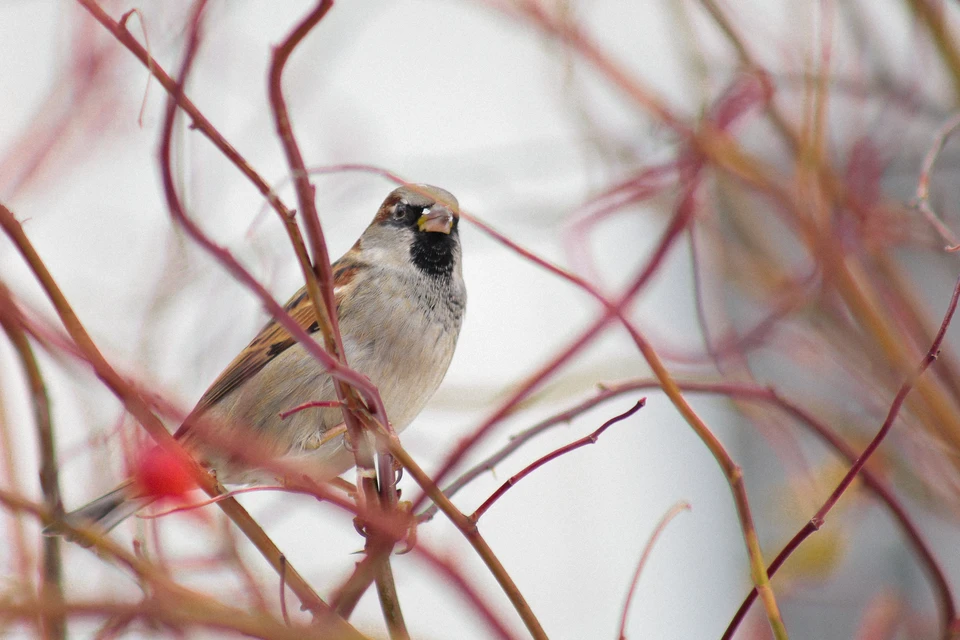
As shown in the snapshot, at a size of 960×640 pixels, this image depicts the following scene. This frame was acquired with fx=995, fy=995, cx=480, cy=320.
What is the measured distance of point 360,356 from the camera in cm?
Result: 185

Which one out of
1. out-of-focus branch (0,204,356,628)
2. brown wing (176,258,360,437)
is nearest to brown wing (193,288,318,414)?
brown wing (176,258,360,437)

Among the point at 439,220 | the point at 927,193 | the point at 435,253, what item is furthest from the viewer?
the point at 435,253

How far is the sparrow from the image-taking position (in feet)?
5.87

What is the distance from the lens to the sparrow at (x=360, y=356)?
179 cm

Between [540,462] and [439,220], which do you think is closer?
[540,462]

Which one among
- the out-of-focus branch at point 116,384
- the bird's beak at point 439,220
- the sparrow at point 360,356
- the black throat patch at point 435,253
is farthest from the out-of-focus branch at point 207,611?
the black throat patch at point 435,253

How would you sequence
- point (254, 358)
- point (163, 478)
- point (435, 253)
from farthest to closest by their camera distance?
point (254, 358), point (435, 253), point (163, 478)

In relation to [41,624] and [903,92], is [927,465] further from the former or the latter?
[41,624]

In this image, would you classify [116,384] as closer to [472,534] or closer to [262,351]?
[472,534]

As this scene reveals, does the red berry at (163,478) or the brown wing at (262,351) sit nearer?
the red berry at (163,478)

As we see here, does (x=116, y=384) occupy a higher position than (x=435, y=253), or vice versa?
(x=435, y=253)

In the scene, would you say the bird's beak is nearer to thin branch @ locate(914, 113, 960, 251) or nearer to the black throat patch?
the black throat patch

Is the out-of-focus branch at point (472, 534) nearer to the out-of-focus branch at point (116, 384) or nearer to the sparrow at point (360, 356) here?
the out-of-focus branch at point (116, 384)

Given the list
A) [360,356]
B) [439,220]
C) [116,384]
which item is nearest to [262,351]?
[360,356]
